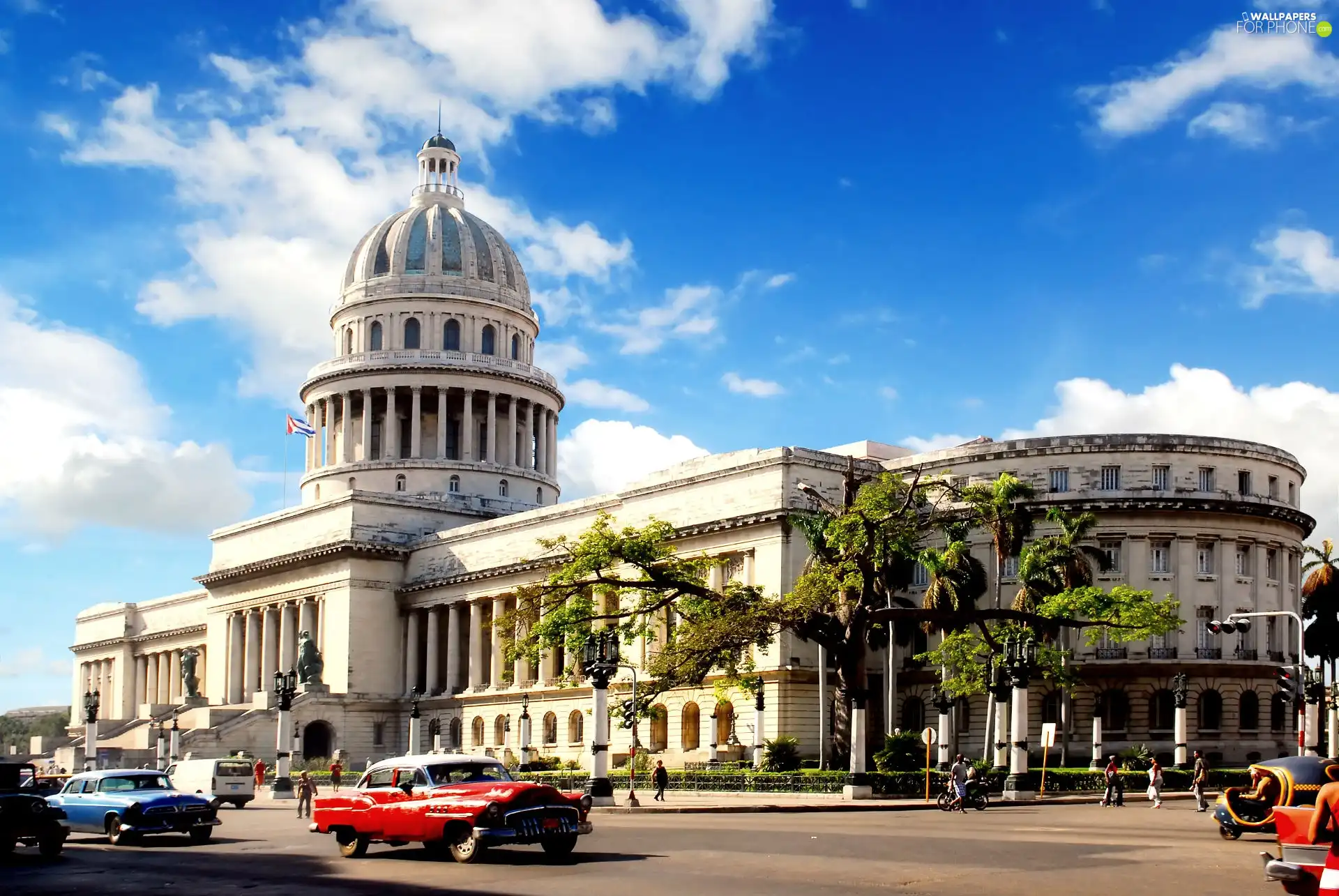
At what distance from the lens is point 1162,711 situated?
2854 inches

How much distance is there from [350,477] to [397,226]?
65.6 ft

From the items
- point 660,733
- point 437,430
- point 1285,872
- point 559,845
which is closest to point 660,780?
point 559,845

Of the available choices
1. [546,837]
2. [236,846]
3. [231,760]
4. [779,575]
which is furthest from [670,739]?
[546,837]

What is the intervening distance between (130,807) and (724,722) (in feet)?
147

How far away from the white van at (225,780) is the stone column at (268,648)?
4686 centimetres

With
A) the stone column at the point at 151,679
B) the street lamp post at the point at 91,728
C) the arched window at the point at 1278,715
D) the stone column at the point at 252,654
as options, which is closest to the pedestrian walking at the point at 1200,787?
the arched window at the point at 1278,715

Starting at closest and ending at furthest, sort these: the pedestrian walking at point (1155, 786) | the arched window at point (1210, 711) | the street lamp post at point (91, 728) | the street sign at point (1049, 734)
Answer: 1. the pedestrian walking at point (1155, 786)
2. the street sign at point (1049, 734)
3. the arched window at point (1210, 711)
4. the street lamp post at point (91, 728)

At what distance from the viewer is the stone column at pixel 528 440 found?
384 feet

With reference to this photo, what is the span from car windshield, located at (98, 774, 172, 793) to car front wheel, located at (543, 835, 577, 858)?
1302 centimetres

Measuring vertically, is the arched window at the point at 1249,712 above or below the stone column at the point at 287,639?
below

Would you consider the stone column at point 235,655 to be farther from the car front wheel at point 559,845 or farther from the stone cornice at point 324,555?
the car front wheel at point 559,845

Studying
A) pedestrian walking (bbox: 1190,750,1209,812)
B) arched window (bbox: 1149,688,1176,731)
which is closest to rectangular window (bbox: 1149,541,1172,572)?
arched window (bbox: 1149,688,1176,731)

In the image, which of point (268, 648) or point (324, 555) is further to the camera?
point (268, 648)

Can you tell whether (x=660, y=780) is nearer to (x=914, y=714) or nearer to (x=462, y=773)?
(x=462, y=773)
